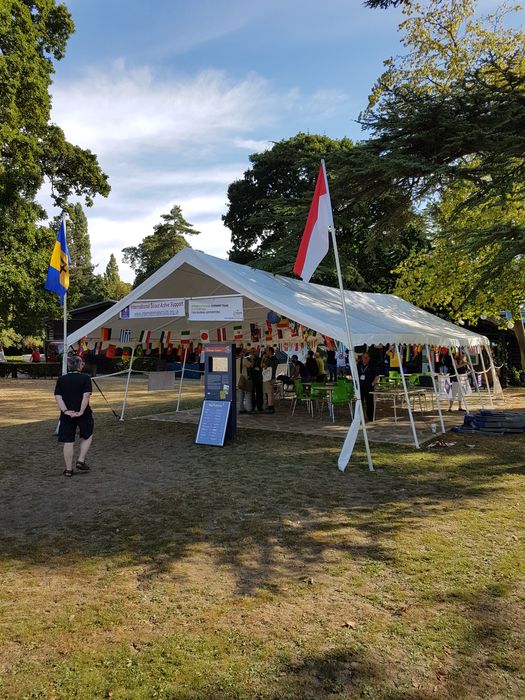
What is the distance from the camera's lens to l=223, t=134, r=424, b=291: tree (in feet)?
32.4

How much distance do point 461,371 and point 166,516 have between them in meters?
10.8

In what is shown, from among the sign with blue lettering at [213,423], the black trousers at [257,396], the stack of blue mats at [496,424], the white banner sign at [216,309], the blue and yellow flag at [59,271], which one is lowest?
the stack of blue mats at [496,424]

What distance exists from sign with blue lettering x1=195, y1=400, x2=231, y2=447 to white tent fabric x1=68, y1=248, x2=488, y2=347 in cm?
209

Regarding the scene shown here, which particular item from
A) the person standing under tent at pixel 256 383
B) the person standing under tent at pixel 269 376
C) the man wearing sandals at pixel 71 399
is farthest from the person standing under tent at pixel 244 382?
the man wearing sandals at pixel 71 399

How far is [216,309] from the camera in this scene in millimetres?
8984

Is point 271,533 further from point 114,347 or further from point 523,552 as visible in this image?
point 114,347

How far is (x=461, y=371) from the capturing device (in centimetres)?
1390

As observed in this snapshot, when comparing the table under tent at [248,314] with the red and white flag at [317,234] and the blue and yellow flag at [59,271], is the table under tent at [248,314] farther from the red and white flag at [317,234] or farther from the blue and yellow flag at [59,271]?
the blue and yellow flag at [59,271]

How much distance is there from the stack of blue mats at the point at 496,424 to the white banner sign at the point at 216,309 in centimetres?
518

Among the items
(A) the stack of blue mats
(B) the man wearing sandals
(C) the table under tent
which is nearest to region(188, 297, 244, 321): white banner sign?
(C) the table under tent

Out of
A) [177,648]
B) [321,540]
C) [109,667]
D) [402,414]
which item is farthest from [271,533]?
[402,414]

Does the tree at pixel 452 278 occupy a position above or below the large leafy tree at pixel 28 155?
below

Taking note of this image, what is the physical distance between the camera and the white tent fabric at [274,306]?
8.20 m

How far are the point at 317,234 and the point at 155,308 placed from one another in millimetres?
3813
